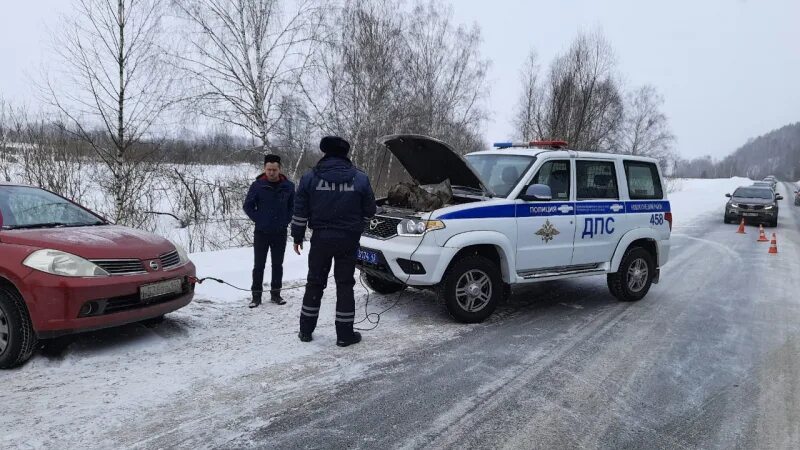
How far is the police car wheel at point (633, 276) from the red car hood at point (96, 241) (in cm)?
549

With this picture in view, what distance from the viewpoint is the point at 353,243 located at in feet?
14.9

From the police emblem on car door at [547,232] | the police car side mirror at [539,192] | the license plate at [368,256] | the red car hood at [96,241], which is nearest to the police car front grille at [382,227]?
the license plate at [368,256]

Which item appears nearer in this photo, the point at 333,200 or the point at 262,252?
the point at 333,200

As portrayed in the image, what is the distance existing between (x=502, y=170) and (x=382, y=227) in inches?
66.1

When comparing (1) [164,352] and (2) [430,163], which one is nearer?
(1) [164,352]

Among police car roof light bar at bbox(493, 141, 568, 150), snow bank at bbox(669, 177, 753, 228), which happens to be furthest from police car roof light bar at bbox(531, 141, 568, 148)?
snow bank at bbox(669, 177, 753, 228)

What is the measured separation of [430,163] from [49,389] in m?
4.30

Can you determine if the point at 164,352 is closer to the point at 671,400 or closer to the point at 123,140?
the point at 671,400

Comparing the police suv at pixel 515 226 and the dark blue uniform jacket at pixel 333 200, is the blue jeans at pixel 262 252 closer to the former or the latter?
the police suv at pixel 515 226

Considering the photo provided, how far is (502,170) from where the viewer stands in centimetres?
595

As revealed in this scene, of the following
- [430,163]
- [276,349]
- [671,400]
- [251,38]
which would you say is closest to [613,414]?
[671,400]

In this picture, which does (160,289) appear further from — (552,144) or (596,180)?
(596,180)

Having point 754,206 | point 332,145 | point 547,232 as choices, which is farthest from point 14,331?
point 754,206

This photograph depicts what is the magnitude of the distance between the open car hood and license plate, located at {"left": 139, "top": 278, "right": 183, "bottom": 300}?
2.76 meters
